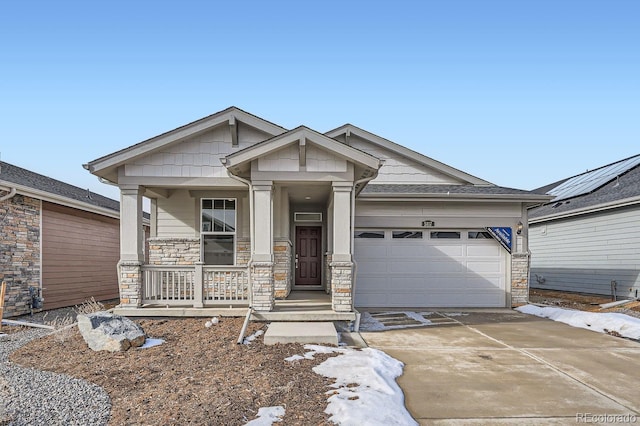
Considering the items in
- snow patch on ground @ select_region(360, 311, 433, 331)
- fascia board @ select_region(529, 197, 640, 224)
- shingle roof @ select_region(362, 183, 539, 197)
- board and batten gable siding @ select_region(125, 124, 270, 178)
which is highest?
board and batten gable siding @ select_region(125, 124, 270, 178)

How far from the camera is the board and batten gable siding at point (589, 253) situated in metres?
11.7

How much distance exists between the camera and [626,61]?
1236 cm

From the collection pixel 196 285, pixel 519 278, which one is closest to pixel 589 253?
pixel 519 278

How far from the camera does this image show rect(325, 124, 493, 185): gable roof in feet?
38.3

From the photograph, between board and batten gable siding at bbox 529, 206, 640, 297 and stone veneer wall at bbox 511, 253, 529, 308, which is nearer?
stone veneer wall at bbox 511, 253, 529, 308

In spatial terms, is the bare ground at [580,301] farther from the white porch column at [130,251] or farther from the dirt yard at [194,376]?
the white porch column at [130,251]

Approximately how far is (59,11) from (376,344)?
10858 mm

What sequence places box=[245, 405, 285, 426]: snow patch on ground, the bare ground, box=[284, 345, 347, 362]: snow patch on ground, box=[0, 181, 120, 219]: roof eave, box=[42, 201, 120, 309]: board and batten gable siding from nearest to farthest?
box=[245, 405, 285, 426]: snow patch on ground → box=[284, 345, 347, 362]: snow patch on ground → box=[0, 181, 120, 219]: roof eave → the bare ground → box=[42, 201, 120, 309]: board and batten gable siding

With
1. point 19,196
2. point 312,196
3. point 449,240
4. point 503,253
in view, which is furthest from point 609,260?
point 19,196

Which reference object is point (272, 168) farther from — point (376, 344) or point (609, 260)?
point (609, 260)

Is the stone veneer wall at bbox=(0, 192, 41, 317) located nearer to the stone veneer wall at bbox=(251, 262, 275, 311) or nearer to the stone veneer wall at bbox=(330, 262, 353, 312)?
the stone veneer wall at bbox=(251, 262, 275, 311)

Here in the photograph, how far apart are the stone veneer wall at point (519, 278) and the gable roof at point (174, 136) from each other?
7158 mm

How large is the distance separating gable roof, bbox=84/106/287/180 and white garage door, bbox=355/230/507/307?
398 cm

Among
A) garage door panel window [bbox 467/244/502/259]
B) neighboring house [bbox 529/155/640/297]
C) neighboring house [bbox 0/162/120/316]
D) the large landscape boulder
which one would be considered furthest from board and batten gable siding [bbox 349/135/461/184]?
neighboring house [bbox 0/162/120/316]
